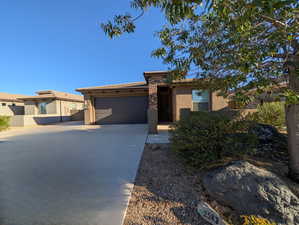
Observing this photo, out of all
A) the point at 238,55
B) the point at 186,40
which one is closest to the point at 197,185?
the point at 238,55

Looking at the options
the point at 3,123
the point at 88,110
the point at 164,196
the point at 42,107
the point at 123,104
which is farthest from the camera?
the point at 42,107

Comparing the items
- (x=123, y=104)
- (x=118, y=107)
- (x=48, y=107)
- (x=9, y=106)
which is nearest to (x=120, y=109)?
(x=118, y=107)

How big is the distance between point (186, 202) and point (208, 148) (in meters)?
1.38

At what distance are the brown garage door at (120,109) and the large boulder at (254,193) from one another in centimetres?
950

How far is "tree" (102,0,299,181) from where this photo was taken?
1.56 meters

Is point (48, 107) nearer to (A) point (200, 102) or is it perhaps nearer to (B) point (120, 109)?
(B) point (120, 109)

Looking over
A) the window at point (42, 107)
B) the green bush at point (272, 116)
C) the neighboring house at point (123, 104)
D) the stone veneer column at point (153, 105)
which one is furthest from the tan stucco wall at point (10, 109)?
the green bush at point (272, 116)

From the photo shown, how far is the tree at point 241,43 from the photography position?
1564mm

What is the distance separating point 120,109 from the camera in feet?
38.5

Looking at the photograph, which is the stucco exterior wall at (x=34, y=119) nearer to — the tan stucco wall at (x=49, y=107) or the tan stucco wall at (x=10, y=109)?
the tan stucco wall at (x=49, y=107)

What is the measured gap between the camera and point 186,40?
3344 mm

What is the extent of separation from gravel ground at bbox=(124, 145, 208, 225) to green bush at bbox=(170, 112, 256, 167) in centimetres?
47

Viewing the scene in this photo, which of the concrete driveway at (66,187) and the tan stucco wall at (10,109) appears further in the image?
the tan stucco wall at (10,109)

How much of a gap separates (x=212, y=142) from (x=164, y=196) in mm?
1705
